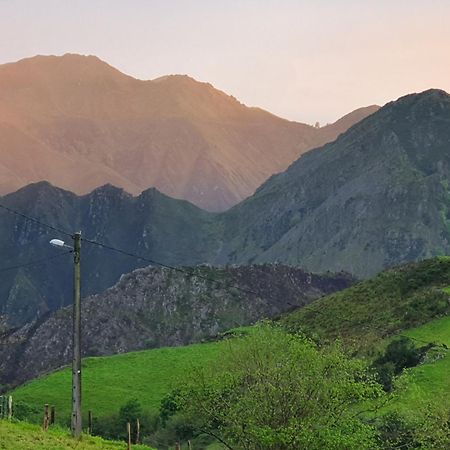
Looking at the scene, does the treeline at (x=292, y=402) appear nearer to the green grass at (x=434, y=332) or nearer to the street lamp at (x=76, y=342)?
the street lamp at (x=76, y=342)

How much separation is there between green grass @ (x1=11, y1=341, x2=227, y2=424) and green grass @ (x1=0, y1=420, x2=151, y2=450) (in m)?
45.5

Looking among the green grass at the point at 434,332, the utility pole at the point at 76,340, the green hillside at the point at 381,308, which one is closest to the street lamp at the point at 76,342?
the utility pole at the point at 76,340

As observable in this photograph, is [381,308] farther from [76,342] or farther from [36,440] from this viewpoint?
[36,440]

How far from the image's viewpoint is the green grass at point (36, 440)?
33653 mm

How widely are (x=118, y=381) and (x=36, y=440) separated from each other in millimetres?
67339

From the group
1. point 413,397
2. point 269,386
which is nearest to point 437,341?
point 413,397

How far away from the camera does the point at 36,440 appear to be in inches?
1404

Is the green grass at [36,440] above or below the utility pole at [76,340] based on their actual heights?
below

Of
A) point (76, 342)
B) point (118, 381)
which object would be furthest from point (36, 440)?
point (118, 381)

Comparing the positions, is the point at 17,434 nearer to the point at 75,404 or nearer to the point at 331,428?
the point at 75,404

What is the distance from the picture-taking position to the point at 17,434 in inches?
1414

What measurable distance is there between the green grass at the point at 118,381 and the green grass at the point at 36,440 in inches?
1790

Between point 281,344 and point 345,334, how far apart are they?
4846cm

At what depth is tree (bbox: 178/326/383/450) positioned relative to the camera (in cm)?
3753
